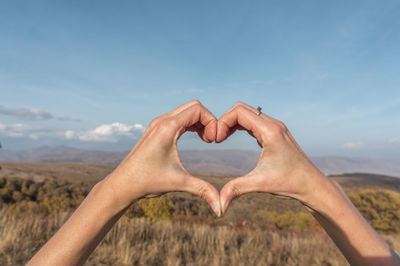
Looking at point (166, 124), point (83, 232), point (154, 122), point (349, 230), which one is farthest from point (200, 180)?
point (349, 230)

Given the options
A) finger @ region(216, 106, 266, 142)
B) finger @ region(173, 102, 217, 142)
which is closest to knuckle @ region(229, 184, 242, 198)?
finger @ region(216, 106, 266, 142)

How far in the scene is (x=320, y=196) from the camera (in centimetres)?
149

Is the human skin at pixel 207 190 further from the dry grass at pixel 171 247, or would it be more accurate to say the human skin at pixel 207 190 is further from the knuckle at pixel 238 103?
the dry grass at pixel 171 247

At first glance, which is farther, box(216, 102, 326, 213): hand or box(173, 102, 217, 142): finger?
box(173, 102, 217, 142): finger

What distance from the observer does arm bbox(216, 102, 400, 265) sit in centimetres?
144

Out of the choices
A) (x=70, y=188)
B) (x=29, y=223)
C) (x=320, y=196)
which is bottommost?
(x=70, y=188)

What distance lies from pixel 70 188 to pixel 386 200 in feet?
80.6

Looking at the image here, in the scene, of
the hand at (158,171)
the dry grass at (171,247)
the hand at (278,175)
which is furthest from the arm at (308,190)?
the dry grass at (171,247)

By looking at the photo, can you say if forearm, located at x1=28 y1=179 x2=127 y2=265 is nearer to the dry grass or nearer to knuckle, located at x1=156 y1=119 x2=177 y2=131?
knuckle, located at x1=156 y1=119 x2=177 y2=131

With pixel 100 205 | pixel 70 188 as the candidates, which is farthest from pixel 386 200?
pixel 70 188

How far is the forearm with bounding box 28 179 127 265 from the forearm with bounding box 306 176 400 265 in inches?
50.2

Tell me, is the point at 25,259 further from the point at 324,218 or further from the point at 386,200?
the point at 386,200

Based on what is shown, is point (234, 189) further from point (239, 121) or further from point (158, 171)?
point (239, 121)

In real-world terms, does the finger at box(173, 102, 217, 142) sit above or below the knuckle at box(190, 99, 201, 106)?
below
